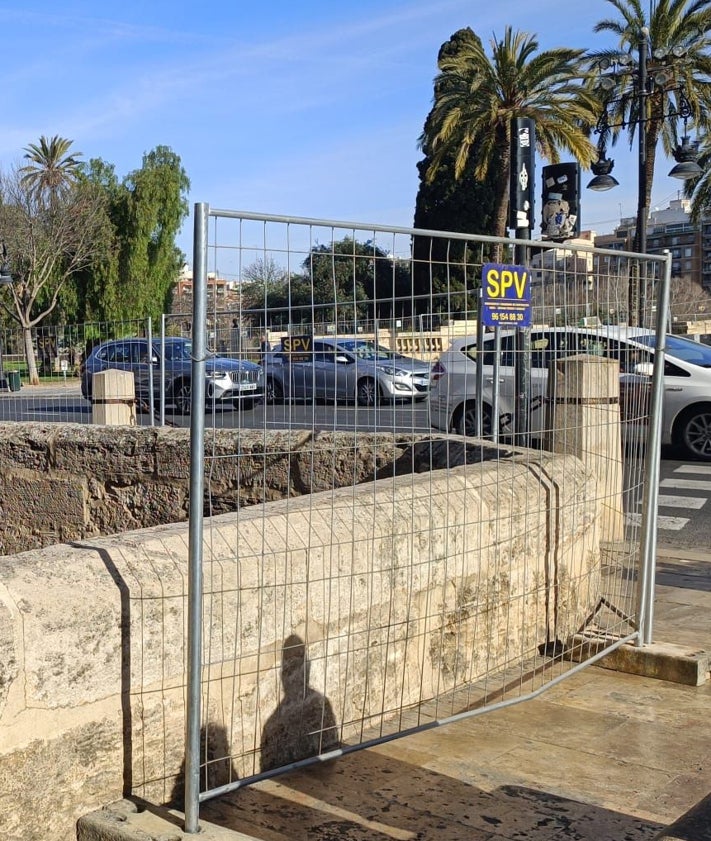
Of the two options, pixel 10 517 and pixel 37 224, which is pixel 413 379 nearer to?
pixel 10 517

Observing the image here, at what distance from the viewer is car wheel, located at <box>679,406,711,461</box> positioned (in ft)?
39.4

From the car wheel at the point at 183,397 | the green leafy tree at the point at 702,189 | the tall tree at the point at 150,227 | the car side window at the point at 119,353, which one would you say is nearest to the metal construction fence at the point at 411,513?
the car wheel at the point at 183,397

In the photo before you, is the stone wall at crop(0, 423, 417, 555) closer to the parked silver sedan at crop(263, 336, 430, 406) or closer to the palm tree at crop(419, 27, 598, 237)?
the parked silver sedan at crop(263, 336, 430, 406)

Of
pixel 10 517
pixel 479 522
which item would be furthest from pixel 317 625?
pixel 10 517

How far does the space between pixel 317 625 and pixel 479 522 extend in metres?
1.02

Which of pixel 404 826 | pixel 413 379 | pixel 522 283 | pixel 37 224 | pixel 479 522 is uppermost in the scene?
pixel 37 224

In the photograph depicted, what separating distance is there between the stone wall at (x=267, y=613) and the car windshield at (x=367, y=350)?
0.51 metres

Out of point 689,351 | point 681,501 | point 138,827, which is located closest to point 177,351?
point 681,501

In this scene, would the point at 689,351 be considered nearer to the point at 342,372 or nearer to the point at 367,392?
the point at 367,392

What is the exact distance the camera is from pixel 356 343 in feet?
12.5

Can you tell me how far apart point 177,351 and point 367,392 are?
480 centimetres

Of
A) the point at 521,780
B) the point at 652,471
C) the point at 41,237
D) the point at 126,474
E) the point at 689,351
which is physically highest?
the point at 41,237

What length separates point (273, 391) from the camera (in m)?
4.19

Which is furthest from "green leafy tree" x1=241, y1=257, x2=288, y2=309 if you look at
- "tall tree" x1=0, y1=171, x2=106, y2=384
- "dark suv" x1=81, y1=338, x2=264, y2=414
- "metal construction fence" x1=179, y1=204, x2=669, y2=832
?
"tall tree" x1=0, y1=171, x2=106, y2=384
